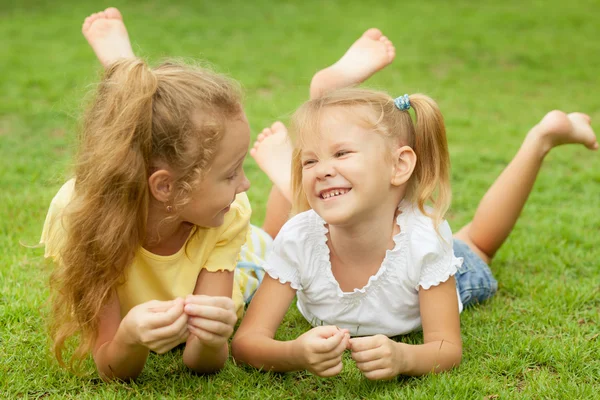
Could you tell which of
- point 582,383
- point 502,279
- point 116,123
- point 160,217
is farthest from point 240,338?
point 502,279

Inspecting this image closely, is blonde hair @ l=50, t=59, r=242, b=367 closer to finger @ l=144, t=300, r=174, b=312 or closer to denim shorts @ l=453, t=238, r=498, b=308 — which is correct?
finger @ l=144, t=300, r=174, b=312

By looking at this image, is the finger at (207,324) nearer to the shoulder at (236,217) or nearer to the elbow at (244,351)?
the elbow at (244,351)

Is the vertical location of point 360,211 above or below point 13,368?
above

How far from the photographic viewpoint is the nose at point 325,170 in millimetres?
2637

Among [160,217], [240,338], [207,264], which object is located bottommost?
[240,338]

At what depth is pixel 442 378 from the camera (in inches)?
99.5

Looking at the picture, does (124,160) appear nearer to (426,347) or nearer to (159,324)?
(159,324)

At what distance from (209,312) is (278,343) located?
1.40 feet

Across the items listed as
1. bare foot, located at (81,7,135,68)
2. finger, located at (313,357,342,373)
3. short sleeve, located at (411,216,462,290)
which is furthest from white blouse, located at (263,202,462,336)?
bare foot, located at (81,7,135,68)

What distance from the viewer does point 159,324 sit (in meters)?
2.20

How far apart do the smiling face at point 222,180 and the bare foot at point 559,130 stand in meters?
1.59

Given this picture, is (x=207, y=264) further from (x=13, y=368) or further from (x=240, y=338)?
(x=13, y=368)

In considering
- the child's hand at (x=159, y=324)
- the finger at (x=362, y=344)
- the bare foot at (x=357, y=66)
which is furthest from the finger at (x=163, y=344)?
the bare foot at (x=357, y=66)

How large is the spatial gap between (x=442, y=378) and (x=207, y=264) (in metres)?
0.90
